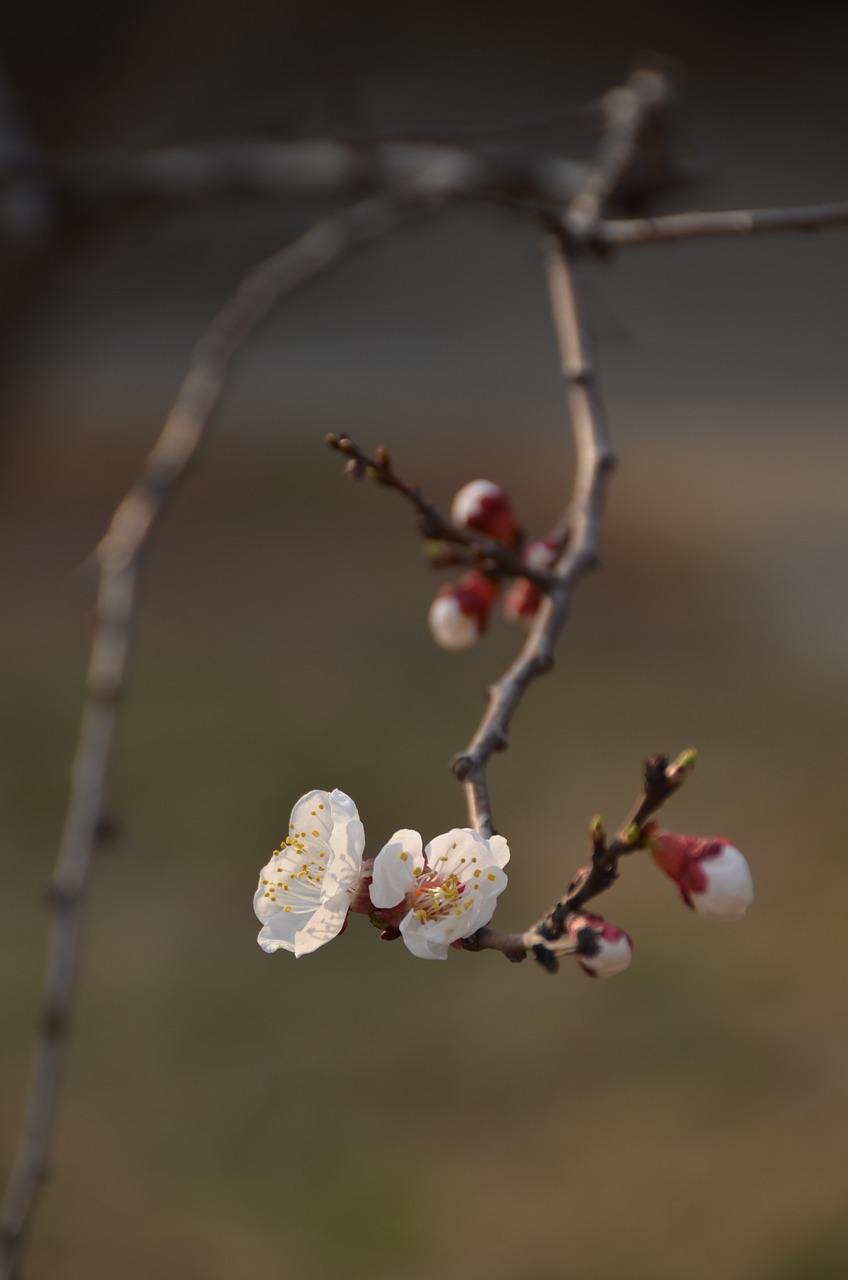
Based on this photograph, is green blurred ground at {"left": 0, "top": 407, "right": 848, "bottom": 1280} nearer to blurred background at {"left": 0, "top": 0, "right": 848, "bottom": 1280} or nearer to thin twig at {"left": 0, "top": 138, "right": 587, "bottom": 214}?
blurred background at {"left": 0, "top": 0, "right": 848, "bottom": 1280}

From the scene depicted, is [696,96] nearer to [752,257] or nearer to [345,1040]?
[752,257]

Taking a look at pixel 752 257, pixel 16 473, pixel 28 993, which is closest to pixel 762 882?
pixel 28 993

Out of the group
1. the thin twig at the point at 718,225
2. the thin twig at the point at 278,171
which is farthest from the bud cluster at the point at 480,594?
the thin twig at the point at 278,171

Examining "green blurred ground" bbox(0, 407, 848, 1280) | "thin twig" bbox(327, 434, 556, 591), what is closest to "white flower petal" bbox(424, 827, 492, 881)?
"thin twig" bbox(327, 434, 556, 591)

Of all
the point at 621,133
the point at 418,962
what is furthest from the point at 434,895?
the point at 418,962

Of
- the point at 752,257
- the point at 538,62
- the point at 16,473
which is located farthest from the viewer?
the point at 538,62

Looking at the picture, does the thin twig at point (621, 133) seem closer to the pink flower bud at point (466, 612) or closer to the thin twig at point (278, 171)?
the thin twig at point (278, 171)

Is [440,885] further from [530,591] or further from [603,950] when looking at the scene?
[530,591]
